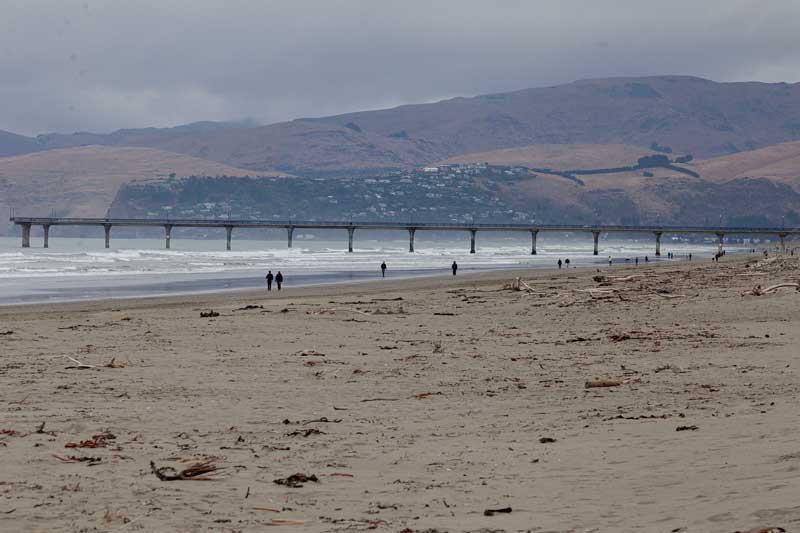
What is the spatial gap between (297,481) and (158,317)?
1907cm

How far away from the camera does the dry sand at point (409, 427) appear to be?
7.16m

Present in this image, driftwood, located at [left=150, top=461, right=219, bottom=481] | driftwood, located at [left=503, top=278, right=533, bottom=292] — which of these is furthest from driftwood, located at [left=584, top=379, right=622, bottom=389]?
driftwood, located at [left=503, top=278, right=533, bottom=292]

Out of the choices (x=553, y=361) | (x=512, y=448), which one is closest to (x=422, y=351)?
(x=553, y=361)

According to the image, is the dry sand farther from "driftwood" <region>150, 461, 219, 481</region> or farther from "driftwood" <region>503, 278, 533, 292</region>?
→ "driftwood" <region>503, 278, 533, 292</region>

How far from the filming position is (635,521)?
6.61 m

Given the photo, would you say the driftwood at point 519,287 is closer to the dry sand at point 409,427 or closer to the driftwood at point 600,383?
the dry sand at point 409,427

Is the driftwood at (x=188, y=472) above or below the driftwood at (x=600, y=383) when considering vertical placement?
below

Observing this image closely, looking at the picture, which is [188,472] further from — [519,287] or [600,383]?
[519,287]

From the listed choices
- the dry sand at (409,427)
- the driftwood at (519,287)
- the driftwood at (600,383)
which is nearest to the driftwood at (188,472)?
the dry sand at (409,427)

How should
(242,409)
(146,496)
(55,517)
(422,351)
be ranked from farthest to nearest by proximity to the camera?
1. (422,351)
2. (242,409)
3. (146,496)
4. (55,517)

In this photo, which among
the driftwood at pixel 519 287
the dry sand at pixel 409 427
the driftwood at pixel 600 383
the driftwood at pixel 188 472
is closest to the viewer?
the dry sand at pixel 409 427

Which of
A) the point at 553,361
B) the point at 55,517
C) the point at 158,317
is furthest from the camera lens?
the point at 158,317

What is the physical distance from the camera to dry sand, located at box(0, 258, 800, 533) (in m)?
7.16

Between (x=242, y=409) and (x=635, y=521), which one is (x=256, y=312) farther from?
(x=635, y=521)
